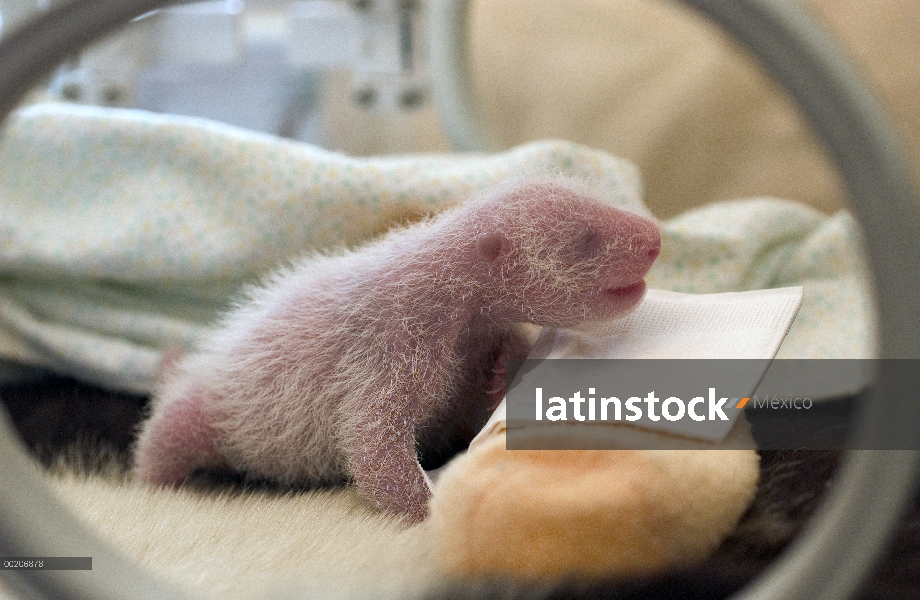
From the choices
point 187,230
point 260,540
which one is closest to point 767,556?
point 260,540

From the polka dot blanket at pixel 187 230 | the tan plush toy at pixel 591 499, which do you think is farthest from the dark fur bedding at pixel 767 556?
the polka dot blanket at pixel 187 230

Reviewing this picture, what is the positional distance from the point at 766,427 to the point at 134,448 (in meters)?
0.60

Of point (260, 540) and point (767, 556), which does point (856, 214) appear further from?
point (260, 540)

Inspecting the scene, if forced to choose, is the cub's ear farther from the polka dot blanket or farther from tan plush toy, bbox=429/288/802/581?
the polka dot blanket

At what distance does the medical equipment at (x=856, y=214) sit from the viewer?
0.34 meters

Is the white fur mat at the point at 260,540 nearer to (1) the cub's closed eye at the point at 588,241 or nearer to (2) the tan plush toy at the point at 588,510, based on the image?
(2) the tan plush toy at the point at 588,510

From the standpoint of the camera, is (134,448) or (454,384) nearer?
(454,384)

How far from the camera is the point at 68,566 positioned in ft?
1.46

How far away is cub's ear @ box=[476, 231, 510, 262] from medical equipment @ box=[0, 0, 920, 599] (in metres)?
0.26

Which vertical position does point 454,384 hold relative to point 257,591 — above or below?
above

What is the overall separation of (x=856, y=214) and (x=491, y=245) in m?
0.28

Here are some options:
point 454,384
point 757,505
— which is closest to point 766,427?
point 757,505

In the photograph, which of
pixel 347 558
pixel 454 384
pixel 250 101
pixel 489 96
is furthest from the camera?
pixel 250 101

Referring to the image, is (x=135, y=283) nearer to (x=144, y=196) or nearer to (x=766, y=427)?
(x=144, y=196)
